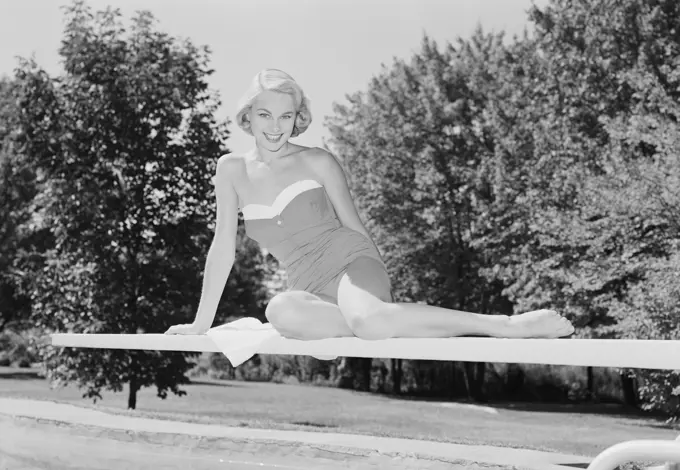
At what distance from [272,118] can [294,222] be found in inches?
20.1

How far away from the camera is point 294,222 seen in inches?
160

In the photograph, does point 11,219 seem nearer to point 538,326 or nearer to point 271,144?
point 271,144

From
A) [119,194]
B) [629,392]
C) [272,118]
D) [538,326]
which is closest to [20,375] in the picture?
[119,194]

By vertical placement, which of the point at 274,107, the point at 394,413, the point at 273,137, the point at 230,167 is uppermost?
the point at 274,107

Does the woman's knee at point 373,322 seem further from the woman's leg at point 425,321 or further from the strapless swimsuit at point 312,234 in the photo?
the strapless swimsuit at point 312,234

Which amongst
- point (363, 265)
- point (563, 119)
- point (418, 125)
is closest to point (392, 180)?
point (418, 125)

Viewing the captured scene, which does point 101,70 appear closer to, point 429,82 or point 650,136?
point 650,136

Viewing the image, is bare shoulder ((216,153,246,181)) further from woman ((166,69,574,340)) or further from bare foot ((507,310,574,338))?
bare foot ((507,310,574,338))

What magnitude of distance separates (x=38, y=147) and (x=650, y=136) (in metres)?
11.2

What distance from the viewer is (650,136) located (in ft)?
51.7

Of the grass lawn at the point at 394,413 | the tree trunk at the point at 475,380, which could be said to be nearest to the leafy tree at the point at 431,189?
the tree trunk at the point at 475,380

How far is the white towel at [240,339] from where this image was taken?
385 cm

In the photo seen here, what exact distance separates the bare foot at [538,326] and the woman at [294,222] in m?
0.61

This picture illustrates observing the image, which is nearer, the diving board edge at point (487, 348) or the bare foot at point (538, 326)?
the diving board edge at point (487, 348)
